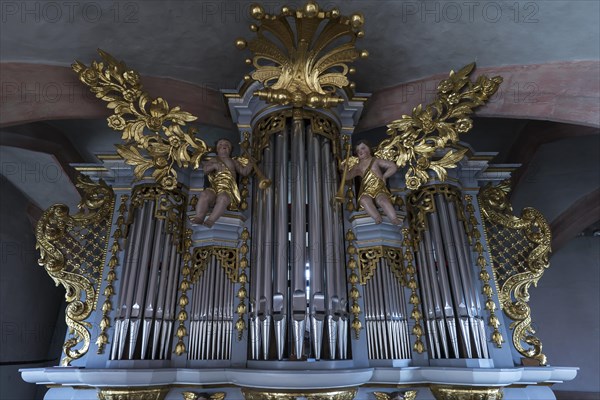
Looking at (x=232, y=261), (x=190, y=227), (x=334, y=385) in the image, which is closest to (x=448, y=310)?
(x=334, y=385)

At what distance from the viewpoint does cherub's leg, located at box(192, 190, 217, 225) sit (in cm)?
434

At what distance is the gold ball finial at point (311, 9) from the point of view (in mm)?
4367

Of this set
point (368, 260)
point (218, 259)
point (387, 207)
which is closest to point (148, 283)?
point (218, 259)

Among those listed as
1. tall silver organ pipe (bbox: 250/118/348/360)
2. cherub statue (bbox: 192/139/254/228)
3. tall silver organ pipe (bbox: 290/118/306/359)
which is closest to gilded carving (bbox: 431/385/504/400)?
tall silver organ pipe (bbox: 250/118/348/360)

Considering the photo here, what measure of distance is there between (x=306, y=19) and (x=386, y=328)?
3185mm

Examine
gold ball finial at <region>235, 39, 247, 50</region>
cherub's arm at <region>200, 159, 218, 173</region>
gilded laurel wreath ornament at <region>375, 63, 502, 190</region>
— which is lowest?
cherub's arm at <region>200, 159, 218, 173</region>

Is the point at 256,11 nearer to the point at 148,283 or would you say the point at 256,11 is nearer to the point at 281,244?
the point at 281,244

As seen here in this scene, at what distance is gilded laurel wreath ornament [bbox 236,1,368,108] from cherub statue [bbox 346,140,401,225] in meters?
0.69

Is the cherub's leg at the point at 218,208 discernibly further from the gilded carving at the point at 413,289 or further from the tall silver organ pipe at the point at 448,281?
the tall silver organ pipe at the point at 448,281

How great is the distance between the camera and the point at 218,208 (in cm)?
431

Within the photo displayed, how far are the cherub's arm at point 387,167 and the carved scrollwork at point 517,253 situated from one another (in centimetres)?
122

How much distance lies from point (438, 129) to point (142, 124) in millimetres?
3267

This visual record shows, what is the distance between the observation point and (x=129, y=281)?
423 centimetres

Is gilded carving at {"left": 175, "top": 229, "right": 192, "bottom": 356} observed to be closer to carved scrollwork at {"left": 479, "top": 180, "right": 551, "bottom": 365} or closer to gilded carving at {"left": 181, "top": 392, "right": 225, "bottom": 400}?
gilded carving at {"left": 181, "top": 392, "right": 225, "bottom": 400}
